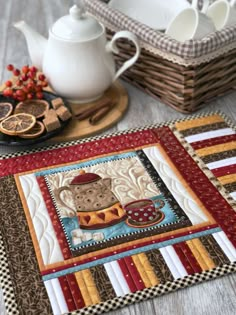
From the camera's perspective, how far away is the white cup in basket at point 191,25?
45.4 inches

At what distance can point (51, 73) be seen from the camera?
3.94 feet

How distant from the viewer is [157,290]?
80 cm

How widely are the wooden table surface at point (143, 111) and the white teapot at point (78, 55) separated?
4.2 inches

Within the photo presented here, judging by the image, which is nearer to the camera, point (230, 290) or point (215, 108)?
point (230, 290)

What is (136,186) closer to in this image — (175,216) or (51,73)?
(175,216)

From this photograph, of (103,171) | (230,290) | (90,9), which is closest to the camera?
(230,290)

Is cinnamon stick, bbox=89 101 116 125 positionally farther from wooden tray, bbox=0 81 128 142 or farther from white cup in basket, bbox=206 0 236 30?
white cup in basket, bbox=206 0 236 30

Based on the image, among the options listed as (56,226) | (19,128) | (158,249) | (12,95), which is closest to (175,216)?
(158,249)

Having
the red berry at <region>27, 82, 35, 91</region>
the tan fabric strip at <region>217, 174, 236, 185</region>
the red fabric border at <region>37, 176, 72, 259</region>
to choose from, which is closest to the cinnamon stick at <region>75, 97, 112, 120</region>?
the red berry at <region>27, 82, 35, 91</region>

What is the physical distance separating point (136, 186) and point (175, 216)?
0.11 m

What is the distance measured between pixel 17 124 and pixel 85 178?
0.64ft

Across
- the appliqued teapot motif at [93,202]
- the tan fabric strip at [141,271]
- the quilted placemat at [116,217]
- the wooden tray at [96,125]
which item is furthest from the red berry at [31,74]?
the tan fabric strip at [141,271]

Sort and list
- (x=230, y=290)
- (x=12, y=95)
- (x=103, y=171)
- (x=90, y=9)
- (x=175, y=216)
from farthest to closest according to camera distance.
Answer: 1. (x=90, y=9)
2. (x=12, y=95)
3. (x=103, y=171)
4. (x=175, y=216)
5. (x=230, y=290)

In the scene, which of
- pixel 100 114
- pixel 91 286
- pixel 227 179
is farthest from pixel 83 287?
pixel 100 114
